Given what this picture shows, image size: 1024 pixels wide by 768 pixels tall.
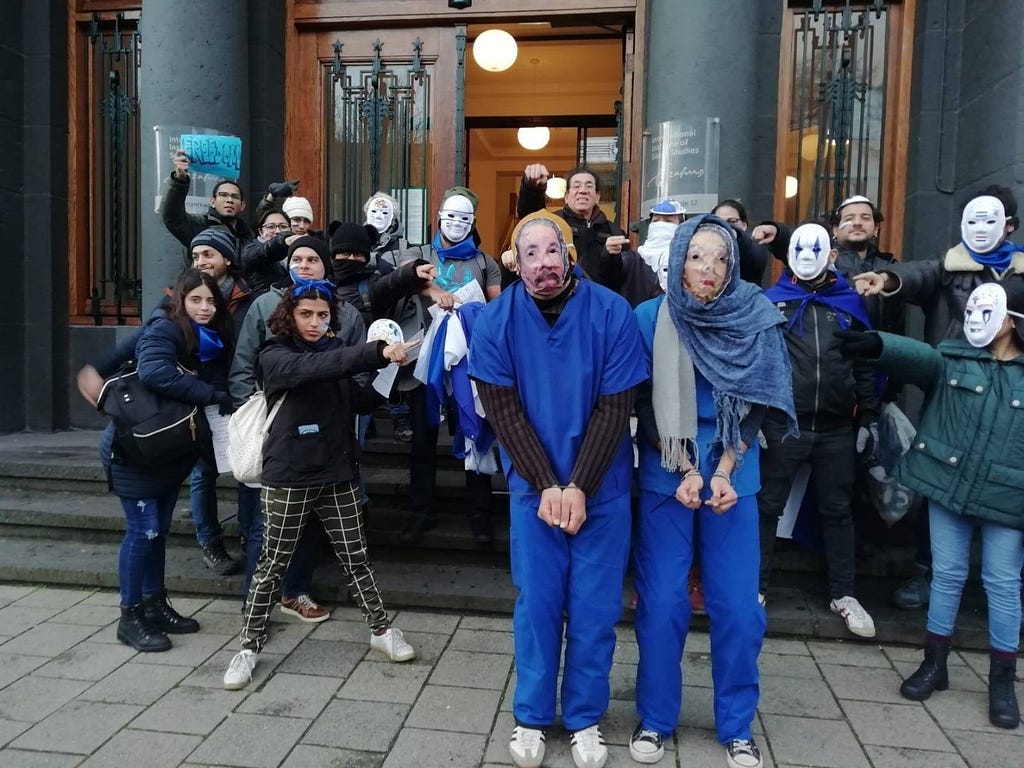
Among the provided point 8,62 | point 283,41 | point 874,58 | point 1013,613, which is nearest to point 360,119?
point 283,41

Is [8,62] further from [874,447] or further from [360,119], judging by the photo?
[874,447]

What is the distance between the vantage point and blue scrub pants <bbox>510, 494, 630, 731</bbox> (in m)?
3.05

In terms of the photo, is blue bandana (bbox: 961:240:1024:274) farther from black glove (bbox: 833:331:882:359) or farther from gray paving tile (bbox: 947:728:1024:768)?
gray paving tile (bbox: 947:728:1024:768)

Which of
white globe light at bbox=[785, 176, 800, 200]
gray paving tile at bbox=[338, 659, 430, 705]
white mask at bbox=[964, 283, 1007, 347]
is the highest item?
white globe light at bbox=[785, 176, 800, 200]

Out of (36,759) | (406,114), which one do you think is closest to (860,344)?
(36,759)

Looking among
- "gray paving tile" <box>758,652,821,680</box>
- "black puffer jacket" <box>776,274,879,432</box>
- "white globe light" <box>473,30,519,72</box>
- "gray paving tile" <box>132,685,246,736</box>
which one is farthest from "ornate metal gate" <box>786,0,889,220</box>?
"gray paving tile" <box>132,685,246,736</box>

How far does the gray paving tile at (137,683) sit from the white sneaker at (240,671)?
0.87ft

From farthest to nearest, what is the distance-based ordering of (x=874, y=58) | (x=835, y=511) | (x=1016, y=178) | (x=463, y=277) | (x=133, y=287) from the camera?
(x=133, y=287) < (x=874, y=58) < (x=1016, y=178) < (x=463, y=277) < (x=835, y=511)

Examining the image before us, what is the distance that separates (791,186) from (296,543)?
491 cm

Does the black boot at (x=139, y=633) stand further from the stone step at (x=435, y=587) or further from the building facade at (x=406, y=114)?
the building facade at (x=406, y=114)

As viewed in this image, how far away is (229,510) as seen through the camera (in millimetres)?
5527

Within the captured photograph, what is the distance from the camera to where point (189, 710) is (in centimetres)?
345

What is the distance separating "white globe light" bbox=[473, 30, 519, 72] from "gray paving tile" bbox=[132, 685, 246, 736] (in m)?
6.04

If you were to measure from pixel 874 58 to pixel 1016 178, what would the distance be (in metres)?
1.74
